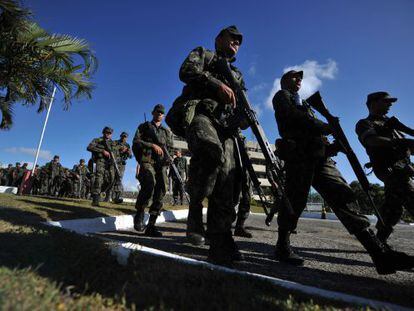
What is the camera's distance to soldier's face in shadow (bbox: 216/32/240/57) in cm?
375

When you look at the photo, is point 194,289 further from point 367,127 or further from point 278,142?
point 367,127

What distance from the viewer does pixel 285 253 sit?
3.51 metres

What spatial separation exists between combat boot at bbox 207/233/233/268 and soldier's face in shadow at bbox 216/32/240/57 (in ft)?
6.90

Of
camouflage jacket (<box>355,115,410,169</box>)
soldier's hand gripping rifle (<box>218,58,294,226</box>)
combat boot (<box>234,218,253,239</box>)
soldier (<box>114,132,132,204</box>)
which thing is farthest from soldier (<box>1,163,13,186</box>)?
camouflage jacket (<box>355,115,410,169</box>)

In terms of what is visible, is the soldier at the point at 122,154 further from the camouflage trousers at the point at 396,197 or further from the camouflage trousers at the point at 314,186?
the camouflage trousers at the point at 396,197

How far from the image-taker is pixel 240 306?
64.5 inches

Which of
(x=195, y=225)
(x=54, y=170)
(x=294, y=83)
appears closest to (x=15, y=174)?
(x=54, y=170)

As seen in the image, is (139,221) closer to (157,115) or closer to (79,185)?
(157,115)

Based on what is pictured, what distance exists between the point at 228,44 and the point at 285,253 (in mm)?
2434

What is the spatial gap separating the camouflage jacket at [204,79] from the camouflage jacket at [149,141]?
2.33 metres

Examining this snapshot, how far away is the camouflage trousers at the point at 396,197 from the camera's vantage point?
384cm

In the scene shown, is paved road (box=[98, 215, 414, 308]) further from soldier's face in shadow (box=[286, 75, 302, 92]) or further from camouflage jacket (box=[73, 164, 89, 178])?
camouflage jacket (box=[73, 164, 89, 178])

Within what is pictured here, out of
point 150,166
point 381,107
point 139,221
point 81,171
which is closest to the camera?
point 381,107

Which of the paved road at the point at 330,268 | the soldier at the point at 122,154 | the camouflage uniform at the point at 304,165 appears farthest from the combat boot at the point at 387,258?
the soldier at the point at 122,154
